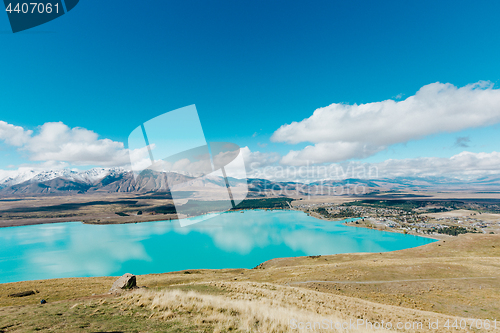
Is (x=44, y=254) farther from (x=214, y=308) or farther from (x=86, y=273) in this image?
(x=214, y=308)

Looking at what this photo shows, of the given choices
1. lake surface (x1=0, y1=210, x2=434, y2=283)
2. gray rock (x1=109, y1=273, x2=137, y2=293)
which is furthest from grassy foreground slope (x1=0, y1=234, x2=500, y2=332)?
lake surface (x1=0, y1=210, x2=434, y2=283)

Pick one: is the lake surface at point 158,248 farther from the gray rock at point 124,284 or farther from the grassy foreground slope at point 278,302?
the gray rock at point 124,284

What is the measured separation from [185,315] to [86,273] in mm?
A: 50503

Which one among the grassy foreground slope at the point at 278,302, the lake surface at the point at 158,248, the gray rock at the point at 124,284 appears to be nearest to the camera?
the grassy foreground slope at the point at 278,302

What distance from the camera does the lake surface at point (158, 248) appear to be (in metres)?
49.4

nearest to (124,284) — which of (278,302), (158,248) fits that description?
(278,302)

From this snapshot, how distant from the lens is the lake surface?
162 feet

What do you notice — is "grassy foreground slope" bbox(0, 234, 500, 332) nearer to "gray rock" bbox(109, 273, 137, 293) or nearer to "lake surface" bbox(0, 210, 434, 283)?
"gray rock" bbox(109, 273, 137, 293)

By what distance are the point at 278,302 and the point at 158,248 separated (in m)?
66.9

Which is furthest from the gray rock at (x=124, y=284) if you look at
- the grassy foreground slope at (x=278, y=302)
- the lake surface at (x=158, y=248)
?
the lake surface at (x=158, y=248)

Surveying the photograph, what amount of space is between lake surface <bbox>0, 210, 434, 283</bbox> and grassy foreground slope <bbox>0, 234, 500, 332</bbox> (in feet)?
98.5

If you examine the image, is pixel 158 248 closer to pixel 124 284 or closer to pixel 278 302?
pixel 124 284

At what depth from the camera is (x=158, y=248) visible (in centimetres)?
6881

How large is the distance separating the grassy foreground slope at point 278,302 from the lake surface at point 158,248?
98.5ft
